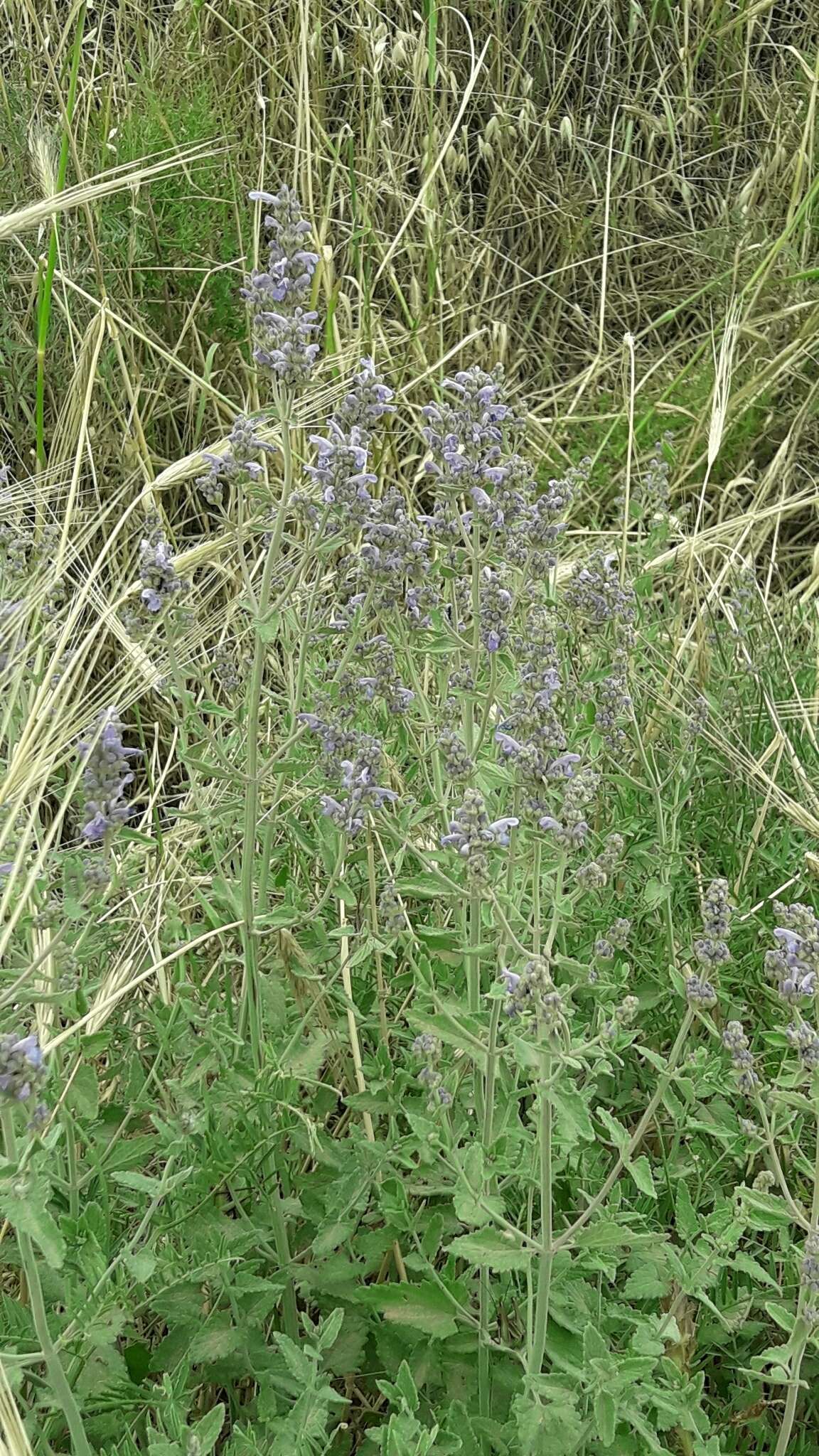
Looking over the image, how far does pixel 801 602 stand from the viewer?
385cm

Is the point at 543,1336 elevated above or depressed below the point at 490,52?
below

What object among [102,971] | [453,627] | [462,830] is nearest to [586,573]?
[453,627]

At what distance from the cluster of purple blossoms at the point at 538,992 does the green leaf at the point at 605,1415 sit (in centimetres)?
50

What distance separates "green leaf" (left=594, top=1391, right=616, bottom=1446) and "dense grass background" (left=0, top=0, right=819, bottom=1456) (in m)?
0.02

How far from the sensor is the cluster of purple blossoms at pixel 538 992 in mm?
1587

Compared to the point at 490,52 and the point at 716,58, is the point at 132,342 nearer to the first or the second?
the point at 490,52

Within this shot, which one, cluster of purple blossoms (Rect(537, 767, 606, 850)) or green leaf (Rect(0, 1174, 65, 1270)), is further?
cluster of purple blossoms (Rect(537, 767, 606, 850))

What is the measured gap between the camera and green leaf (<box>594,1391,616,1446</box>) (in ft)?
5.49

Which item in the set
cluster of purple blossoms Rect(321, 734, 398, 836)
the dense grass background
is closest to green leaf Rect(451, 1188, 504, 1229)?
the dense grass background

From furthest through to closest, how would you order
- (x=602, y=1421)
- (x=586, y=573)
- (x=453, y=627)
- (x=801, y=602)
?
1. (x=801, y=602)
2. (x=586, y=573)
3. (x=453, y=627)
4. (x=602, y=1421)

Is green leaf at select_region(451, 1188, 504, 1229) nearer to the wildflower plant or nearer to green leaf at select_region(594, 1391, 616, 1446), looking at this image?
the wildflower plant

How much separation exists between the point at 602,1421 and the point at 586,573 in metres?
1.48

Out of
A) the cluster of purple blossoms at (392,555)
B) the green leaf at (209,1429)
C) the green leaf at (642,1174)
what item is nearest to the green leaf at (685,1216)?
the green leaf at (642,1174)

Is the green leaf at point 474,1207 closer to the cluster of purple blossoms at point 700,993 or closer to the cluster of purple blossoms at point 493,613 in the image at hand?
the cluster of purple blossoms at point 700,993
